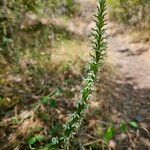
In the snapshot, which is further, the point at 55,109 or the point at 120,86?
the point at 120,86

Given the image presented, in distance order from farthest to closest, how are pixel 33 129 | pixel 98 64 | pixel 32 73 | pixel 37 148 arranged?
pixel 32 73
pixel 33 129
pixel 37 148
pixel 98 64

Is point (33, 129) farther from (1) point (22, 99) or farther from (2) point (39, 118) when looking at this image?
(1) point (22, 99)

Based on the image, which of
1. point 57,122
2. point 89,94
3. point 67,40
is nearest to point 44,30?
point 67,40

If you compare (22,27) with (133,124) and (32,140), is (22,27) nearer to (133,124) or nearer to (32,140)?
(133,124)

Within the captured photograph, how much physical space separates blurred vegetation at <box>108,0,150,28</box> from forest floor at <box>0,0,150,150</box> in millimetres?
2238

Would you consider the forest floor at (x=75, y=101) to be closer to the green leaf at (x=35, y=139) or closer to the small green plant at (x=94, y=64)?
the green leaf at (x=35, y=139)

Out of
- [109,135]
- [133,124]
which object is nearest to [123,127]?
[133,124]

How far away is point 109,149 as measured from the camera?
12.7ft

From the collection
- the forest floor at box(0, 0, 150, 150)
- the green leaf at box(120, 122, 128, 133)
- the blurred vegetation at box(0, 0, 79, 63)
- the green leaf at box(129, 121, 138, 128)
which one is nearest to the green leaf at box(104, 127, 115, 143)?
the forest floor at box(0, 0, 150, 150)

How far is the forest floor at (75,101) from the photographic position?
4066 millimetres

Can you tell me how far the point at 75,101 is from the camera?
4.72 metres

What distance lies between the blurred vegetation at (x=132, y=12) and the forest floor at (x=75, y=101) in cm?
224

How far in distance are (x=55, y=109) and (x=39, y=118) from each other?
28 cm

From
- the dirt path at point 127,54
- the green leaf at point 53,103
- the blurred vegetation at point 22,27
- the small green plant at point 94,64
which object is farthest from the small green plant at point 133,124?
the blurred vegetation at point 22,27
